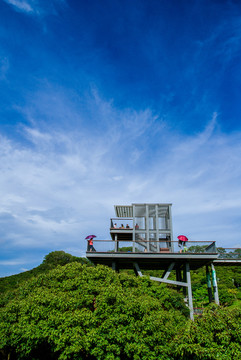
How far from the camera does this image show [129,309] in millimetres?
9641

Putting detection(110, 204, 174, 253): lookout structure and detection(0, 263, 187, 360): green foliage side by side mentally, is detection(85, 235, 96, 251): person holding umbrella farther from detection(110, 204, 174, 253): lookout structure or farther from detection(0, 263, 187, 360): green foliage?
detection(0, 263, 187, 360): green foliage

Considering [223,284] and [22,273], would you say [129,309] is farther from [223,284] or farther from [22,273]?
[22,273]

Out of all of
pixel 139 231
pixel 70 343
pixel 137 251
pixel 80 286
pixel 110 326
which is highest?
pixel 139 231

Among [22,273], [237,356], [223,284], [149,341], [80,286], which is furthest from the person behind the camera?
[22,273]

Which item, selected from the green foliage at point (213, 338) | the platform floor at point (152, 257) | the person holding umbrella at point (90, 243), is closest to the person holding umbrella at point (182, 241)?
the platform floor at point (152, 257)

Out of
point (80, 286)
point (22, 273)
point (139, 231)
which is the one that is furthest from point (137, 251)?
point (22, 273)

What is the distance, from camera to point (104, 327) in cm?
902

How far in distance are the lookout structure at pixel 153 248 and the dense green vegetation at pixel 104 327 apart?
5337 mm

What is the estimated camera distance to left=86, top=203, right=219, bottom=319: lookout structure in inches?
679

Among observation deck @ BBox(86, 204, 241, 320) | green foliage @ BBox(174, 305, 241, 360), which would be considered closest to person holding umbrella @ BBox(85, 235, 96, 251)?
observation deck @ BBox(86, 204, 241, 320)

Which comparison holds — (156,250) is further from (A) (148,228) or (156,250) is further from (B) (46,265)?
(B) (46,265)

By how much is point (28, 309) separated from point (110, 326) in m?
3.56

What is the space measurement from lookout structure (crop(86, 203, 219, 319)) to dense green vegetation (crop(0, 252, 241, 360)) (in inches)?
210

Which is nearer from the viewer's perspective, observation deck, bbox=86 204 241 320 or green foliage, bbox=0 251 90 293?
observation deck, bbox=86 204 241 320
